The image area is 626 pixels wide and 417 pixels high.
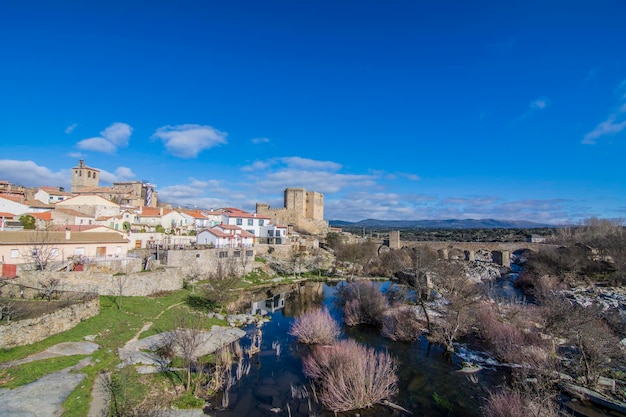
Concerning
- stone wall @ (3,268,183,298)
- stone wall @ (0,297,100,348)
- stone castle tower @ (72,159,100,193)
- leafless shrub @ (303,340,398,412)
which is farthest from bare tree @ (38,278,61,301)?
stone castle tower @ (72,159,100,193)

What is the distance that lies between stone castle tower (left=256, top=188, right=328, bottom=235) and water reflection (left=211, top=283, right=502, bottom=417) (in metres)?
58.4

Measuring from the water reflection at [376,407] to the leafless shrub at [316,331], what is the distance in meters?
0.67

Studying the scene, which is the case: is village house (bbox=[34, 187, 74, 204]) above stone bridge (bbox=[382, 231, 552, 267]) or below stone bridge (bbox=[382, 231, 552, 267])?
above

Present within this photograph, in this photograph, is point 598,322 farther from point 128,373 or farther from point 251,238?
point 251,238

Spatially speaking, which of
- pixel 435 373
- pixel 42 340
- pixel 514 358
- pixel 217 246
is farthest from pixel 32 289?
pixel 514 358

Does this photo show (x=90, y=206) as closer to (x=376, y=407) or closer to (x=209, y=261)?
(x=209, y=261)

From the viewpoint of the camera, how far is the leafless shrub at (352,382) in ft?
43.9

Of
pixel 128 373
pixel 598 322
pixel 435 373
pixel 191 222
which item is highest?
pixel 191 222

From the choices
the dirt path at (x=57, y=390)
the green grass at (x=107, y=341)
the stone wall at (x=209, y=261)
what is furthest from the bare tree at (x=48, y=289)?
the stone wall at (x=209, y=261)

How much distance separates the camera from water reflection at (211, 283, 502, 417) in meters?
13.3

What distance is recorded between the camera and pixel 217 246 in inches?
1582

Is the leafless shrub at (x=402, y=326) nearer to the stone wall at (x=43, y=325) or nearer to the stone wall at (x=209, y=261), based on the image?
the stone wall at (x=209, y=261)

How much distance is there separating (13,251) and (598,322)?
37970 millimetres

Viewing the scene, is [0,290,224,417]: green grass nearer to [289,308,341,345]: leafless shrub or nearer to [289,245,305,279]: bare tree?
[289,308,341,345]: leafless shrub
